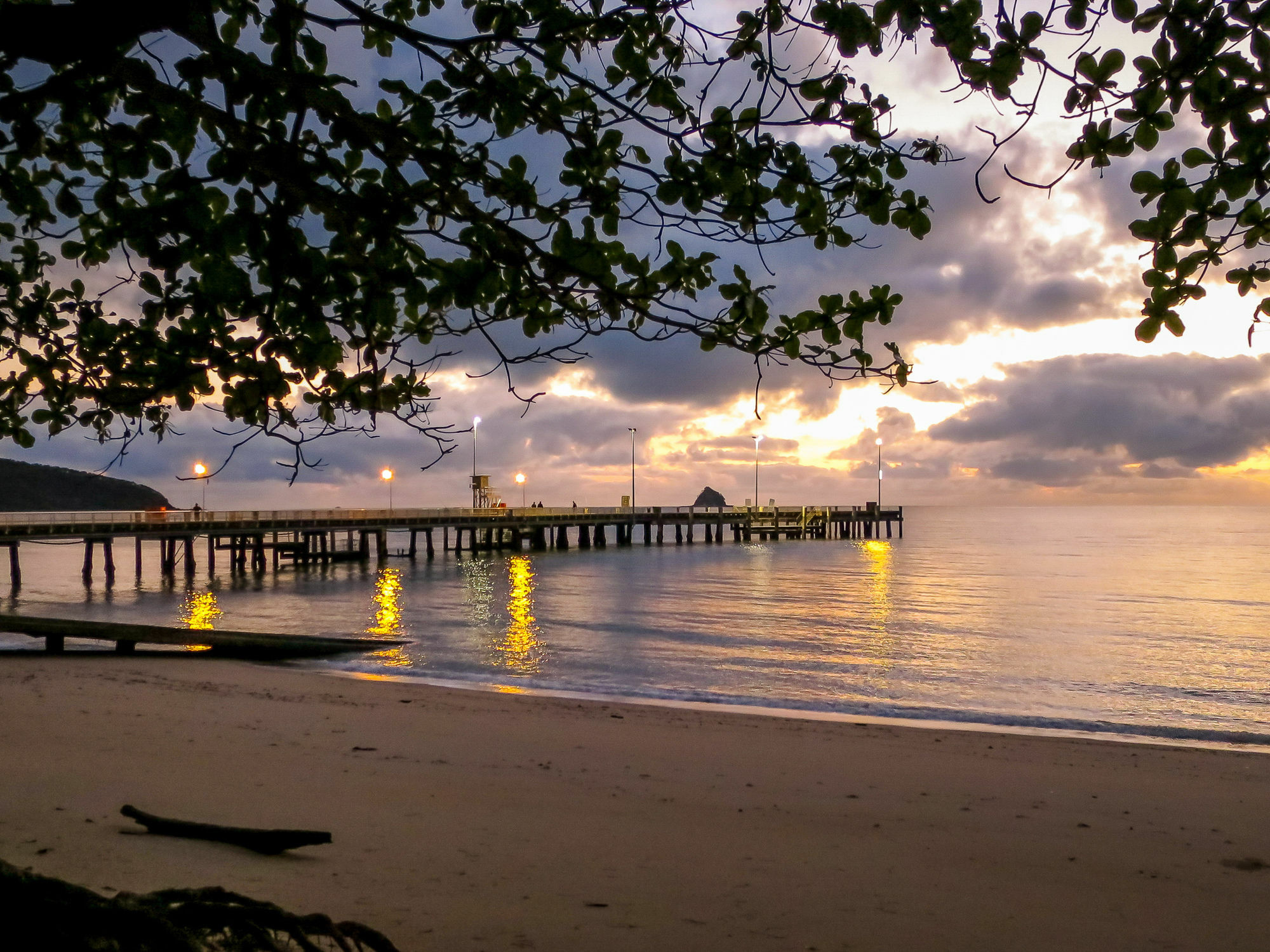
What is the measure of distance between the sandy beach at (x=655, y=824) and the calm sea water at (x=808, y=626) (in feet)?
16.1

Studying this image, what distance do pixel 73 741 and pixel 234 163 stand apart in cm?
729

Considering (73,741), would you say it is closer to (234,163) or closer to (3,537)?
(234,163)

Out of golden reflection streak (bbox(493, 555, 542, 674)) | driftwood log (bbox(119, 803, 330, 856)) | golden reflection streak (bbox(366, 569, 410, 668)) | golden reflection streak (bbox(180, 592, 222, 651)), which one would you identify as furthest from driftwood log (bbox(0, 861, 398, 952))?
golden reflection streak (bbox(180, 592, 222, 651))

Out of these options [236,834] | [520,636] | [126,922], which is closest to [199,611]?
[520,636]

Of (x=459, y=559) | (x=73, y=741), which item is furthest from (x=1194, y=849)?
(x=459, y=559)

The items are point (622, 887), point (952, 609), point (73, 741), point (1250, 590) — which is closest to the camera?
point (622, 887)

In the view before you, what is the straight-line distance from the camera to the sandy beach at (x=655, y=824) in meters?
4.63

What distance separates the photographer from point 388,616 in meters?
29.0

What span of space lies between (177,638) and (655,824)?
13024 millimetres

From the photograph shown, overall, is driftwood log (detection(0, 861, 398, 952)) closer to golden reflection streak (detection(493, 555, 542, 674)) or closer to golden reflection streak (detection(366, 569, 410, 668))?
golden reflection streak (detection(493, 555, 542, 674))

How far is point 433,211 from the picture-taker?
3604mm

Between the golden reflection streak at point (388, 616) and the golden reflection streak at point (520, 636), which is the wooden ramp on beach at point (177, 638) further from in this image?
the golden reflection streak at point (520, 636)

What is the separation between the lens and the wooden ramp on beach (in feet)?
51.4

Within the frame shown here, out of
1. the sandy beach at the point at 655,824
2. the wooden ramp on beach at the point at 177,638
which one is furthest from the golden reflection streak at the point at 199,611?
the sandy beach at the point at 655,824
